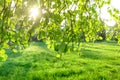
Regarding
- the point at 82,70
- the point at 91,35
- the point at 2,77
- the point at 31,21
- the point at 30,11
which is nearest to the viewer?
the point at 30,11

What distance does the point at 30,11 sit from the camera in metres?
5.25

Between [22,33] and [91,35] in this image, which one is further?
[91,35]

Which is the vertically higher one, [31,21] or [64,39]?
[31,21]

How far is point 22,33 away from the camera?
5258 mm

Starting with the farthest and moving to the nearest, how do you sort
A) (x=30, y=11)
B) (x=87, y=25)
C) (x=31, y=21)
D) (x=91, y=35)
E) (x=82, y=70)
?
(x=82, y=70) < (x=91, y=35) < (x=87, y=25) < (x=31, y=21) < (x=30, y=11)

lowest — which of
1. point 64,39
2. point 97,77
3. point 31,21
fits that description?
point 97,77

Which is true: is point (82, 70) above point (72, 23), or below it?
below

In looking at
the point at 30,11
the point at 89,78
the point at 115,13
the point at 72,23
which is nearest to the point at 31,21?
the point at 30,11

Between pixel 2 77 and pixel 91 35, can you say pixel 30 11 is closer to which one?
pixel 91 35

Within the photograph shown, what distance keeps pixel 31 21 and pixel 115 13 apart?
8.59 feet

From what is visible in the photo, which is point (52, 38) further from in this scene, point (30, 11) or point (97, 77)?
point (97, 77)

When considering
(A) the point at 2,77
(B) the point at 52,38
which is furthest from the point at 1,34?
(A) the point at 2,77

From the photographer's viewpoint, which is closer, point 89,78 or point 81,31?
point 81,31

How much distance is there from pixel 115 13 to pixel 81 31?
99 centimetres
